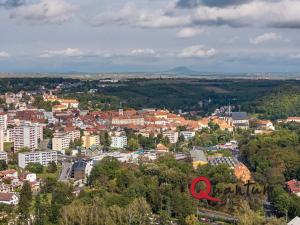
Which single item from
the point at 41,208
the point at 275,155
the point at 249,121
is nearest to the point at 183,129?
the point at 249,121

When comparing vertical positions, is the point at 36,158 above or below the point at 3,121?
below

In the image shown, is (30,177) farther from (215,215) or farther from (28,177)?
(215,215)

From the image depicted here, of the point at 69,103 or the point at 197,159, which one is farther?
the point at 69,103

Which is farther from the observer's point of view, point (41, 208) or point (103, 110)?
point (103, 110)

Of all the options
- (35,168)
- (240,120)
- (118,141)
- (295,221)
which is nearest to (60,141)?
(118,141)

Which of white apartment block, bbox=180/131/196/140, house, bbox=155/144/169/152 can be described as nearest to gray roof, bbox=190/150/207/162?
house, bbox=155/144/169/152

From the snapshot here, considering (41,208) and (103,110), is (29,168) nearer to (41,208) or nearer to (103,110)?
(41,208)
